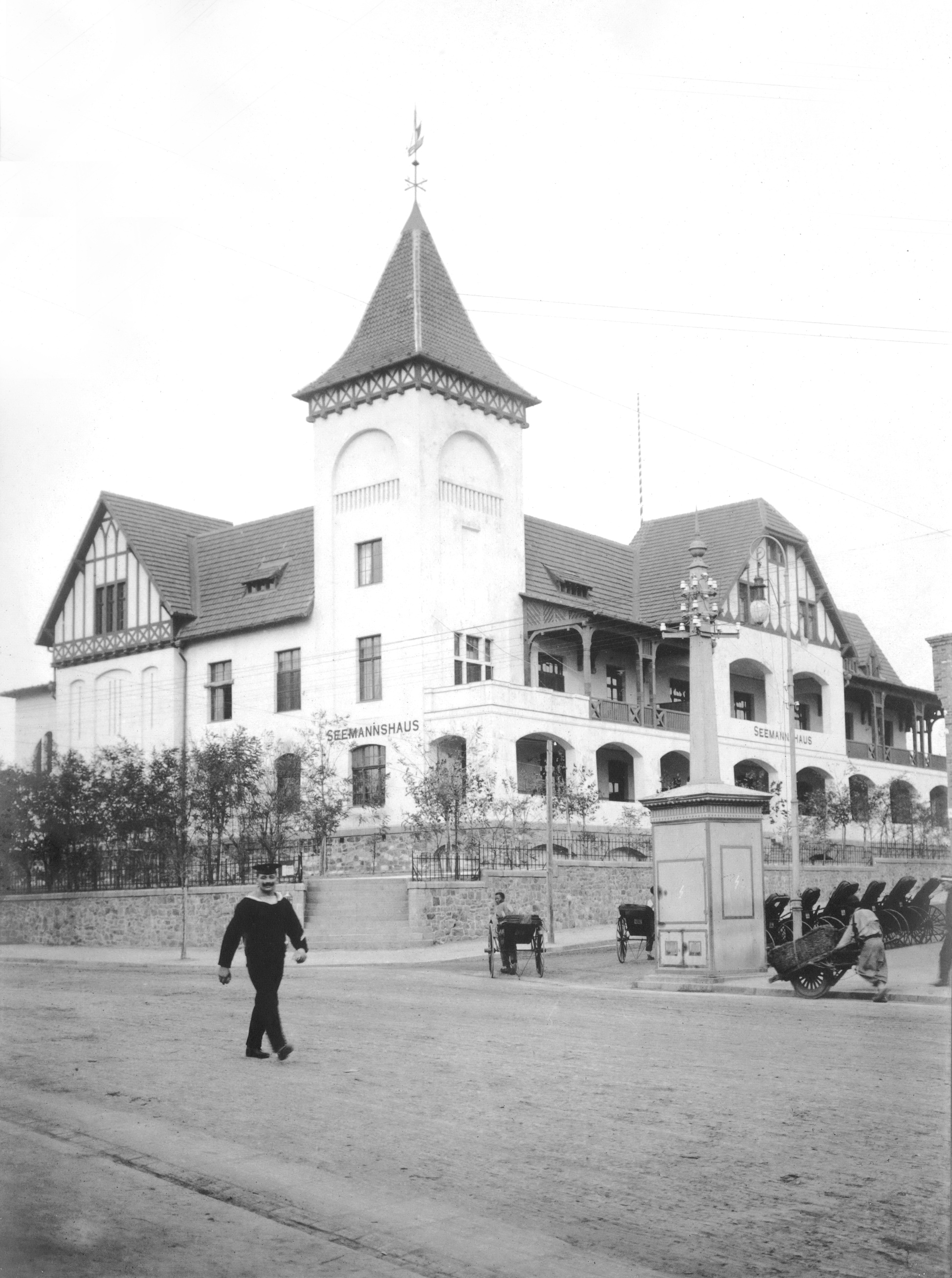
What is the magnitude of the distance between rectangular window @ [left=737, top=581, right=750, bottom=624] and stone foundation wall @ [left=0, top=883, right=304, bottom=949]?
7132 mm

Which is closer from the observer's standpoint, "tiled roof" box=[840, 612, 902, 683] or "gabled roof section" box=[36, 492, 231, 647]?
"gabled roof section" box=[36, 492, 231, 647]

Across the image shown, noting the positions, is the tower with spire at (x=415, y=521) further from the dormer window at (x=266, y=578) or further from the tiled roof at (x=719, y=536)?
the tiled roof at (x=719, y=536)

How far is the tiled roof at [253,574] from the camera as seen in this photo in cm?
3325

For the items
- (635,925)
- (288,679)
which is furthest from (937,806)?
(288,679)

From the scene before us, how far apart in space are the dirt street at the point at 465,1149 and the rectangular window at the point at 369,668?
25.4 metres

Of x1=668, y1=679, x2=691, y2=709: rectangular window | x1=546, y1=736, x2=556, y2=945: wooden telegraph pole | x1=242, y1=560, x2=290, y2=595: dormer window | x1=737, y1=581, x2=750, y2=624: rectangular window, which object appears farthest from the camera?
x1=668, y1=679, x2=691, y2=709: rectangular window

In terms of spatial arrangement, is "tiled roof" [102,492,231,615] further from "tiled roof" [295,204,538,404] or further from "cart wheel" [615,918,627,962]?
"cart wheel" [615,918,627,962]

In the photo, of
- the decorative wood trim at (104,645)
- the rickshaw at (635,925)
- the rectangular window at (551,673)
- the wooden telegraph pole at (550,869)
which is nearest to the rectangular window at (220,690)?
the decorative wood trim at (104,645)

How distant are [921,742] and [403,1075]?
9.51 meters

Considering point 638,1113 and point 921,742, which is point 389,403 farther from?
point 638,1113

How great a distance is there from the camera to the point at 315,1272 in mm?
5312

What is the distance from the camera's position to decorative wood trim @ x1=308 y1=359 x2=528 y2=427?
37.7 m

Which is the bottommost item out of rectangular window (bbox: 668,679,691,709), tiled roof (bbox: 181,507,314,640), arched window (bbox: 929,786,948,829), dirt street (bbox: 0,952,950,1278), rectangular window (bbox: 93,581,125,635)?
dirt street (bbox: 0,952,950,1278)

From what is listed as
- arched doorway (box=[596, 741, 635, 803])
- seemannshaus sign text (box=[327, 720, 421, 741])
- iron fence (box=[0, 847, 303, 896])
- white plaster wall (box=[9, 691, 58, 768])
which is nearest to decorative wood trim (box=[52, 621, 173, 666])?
white plaster wall (box=[9, 691, 58, 768])
